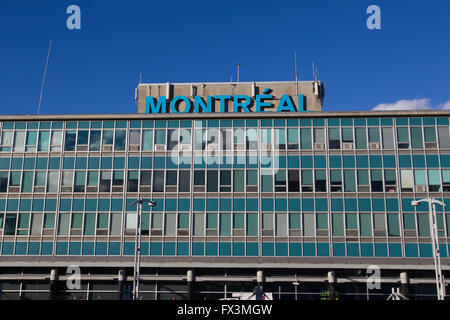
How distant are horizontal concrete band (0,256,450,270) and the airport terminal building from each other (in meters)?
0.08

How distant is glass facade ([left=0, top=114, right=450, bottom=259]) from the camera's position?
39625 millimetres

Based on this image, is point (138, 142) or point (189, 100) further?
point (189, 100)

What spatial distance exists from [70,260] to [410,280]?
27.7 metres

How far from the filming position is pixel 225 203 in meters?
40.8

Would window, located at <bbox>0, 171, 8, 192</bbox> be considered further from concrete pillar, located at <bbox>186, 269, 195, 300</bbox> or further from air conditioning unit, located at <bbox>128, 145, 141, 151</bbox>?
concrete pillar, located at <bbox>186, 269, 195, 300</bbox>

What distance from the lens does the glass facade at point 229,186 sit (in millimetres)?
39625

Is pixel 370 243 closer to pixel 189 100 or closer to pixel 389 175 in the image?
pixel 389 175

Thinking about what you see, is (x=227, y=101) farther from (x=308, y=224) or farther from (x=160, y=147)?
(x=308, y=224)

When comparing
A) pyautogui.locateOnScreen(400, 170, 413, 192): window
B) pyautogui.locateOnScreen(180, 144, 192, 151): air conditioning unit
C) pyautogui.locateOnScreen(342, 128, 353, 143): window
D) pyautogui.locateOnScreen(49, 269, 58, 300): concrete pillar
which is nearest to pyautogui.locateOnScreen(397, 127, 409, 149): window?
pyautogui.locateOnScreen(400, 170, 413, 192): window

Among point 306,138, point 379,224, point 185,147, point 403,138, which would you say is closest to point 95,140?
point 185,147

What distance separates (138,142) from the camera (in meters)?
43.0

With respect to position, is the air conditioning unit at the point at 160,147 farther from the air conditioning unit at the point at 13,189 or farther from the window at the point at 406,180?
the window at the point at 406,180

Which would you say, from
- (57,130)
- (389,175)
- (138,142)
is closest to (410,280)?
(389,175)

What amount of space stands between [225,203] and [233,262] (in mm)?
4937
